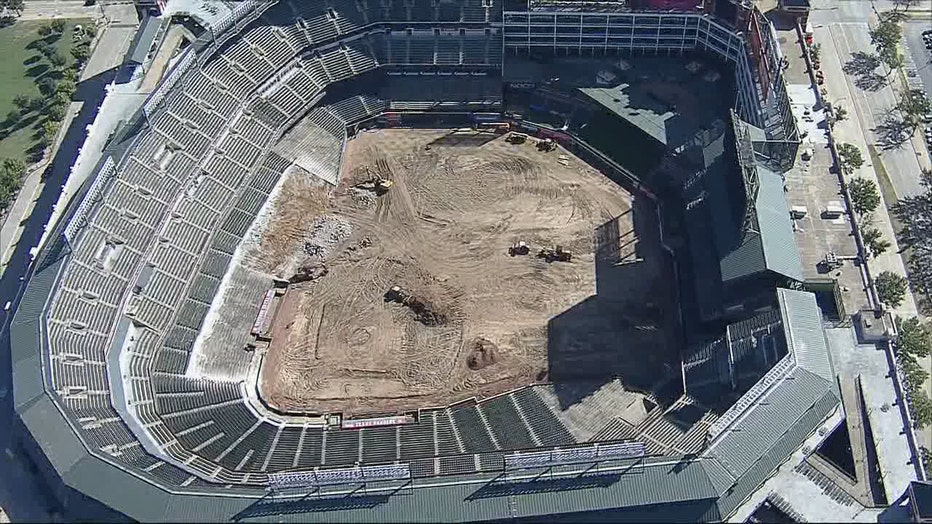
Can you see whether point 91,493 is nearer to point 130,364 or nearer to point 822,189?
point 130,364

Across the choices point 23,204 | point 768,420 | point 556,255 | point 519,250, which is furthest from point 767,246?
point 23,204

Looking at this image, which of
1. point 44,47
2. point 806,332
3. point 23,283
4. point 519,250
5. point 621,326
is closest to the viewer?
point 806,332

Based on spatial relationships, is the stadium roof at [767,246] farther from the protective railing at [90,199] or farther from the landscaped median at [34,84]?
the landscaped median at [34,84]

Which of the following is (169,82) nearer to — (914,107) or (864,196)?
(864,196)

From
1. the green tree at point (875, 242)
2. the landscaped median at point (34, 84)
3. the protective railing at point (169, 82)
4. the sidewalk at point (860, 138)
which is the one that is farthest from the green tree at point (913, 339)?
the landscaped median at point (34, 84)

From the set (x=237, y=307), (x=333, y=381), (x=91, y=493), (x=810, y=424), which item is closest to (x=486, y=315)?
(x=333, y=381)

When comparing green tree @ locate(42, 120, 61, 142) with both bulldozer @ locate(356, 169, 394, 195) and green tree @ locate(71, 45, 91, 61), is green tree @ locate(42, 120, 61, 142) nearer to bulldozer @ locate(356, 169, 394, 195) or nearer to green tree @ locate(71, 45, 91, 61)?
green tree @ locate(71, 45, 91, 61)
